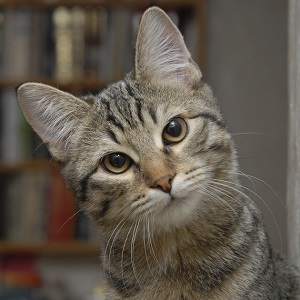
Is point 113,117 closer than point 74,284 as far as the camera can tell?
Yes

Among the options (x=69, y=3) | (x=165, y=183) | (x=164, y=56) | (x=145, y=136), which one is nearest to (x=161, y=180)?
(x=165, y=183)

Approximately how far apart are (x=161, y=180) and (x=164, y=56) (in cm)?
38

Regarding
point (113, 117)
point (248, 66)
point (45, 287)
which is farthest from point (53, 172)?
point (113, 117)

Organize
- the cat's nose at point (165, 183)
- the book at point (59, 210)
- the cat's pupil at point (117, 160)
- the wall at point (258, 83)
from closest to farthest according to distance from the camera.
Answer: the cat's nose at point (165, 183) < the cat's pupil at point (117, 160) < the wall at point (258, 83) < the book at point (59, 210)

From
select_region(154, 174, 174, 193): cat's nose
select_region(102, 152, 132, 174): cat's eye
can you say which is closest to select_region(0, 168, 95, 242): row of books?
select_region(102, 152, 132, 174): cat's eye

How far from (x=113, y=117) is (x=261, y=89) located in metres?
1.64

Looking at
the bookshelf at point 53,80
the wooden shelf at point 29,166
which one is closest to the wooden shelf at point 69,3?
the bookshelf at point 53,80

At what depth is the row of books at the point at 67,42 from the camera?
3199 millimetres

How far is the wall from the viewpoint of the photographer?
301 cm

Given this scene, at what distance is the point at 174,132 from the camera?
146cm

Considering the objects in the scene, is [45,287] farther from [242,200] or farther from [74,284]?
[242,200]

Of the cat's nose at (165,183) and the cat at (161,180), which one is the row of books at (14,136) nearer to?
the cat at (161,180)

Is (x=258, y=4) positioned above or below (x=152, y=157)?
above

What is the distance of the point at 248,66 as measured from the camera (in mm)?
3045
